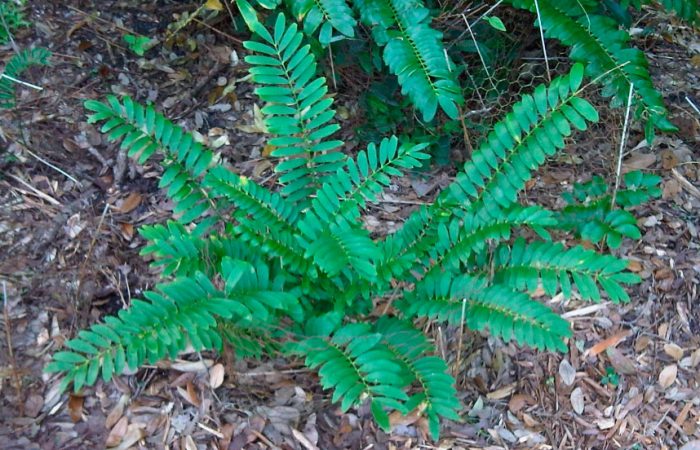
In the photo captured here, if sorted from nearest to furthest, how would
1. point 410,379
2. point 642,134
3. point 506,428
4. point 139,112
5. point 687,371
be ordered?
point 410,379 < point 139,112 < point 506,428 < point 687,371 < point 642,134

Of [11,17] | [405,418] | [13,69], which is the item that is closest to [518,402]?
[405,418]

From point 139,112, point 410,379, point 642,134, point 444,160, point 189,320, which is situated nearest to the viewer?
point 189,320

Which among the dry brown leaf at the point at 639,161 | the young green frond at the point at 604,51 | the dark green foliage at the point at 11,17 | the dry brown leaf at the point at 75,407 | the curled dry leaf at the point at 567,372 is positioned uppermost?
the dark green foliage at the point at 11,17

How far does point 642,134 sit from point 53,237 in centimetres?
230

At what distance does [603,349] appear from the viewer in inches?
94.6

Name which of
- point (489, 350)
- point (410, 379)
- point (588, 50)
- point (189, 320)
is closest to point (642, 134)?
point (588, 50)

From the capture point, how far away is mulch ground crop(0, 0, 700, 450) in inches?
82.3

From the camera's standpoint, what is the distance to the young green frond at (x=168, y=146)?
201cm

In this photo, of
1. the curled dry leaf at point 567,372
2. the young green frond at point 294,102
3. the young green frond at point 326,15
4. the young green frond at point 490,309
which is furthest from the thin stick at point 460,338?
the young green frond at point 326,15

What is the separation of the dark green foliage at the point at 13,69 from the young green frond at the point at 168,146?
63cm

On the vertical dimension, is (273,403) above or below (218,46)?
below

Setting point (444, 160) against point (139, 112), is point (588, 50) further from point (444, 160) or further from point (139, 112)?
point (139, 112)

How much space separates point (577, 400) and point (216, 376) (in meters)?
1.14

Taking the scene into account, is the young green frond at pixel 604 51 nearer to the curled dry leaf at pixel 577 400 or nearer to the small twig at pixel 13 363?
the curled dry leaf at pixel 577 400
